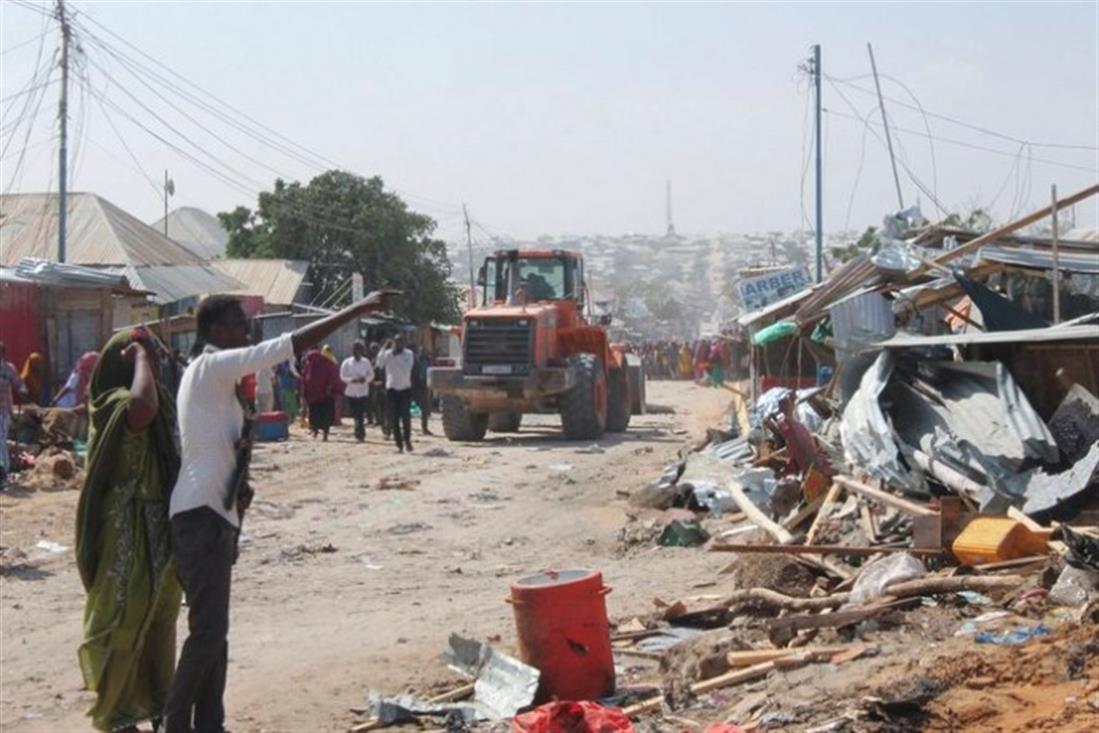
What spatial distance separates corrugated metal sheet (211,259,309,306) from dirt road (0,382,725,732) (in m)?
18.5

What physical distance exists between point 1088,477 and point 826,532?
186 centimetres

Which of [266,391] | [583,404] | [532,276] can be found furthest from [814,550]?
[266,391]

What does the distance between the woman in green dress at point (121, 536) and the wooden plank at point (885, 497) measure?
5.13 meters

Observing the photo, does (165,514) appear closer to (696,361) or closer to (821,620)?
(821,620)

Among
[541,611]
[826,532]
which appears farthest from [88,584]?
[826,532]

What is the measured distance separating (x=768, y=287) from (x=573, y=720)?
60.8 ft

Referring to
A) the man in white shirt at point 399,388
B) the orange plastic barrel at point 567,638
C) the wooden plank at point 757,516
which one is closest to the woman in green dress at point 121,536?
the orange plastic barrel at point 567,638

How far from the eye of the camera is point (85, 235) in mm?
36594

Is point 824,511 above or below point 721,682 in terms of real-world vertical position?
above

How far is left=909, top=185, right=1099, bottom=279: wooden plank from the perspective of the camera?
45.8 feet

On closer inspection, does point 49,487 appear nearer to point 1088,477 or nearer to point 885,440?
point 885,440

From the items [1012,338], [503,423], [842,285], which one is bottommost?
[503,423]

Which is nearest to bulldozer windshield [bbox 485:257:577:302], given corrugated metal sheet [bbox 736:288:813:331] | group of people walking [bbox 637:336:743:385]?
corrugated metal sheet [bbox 736:288:813:331]

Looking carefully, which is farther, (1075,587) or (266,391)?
(266,391)
